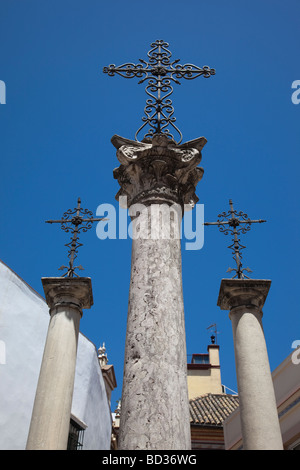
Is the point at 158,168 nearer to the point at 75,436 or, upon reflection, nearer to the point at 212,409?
the point at 75,436

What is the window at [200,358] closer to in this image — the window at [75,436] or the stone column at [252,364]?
the window at [75,436]

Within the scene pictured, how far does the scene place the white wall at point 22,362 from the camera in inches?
373

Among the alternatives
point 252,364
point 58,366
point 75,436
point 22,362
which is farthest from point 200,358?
point 58,366

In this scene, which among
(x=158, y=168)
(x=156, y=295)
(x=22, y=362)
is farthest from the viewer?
(x=22, y=362)

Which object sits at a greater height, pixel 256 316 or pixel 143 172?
pixel 143 172

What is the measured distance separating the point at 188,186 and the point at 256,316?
2558mm

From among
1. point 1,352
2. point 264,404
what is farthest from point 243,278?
point 1,352

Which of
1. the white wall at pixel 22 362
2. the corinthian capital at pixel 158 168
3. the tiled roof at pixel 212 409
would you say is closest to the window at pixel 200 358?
the tiled roof at pixel 212 409

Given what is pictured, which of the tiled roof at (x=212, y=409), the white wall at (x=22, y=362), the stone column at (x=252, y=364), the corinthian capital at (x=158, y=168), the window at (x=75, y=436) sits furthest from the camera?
the tiled roof at (x=212, y=409)

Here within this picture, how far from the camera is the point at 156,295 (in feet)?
13.9

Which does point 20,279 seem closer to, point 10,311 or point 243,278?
point 10,311

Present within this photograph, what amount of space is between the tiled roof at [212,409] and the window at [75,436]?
446cm

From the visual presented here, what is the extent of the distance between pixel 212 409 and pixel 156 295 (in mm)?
13719
